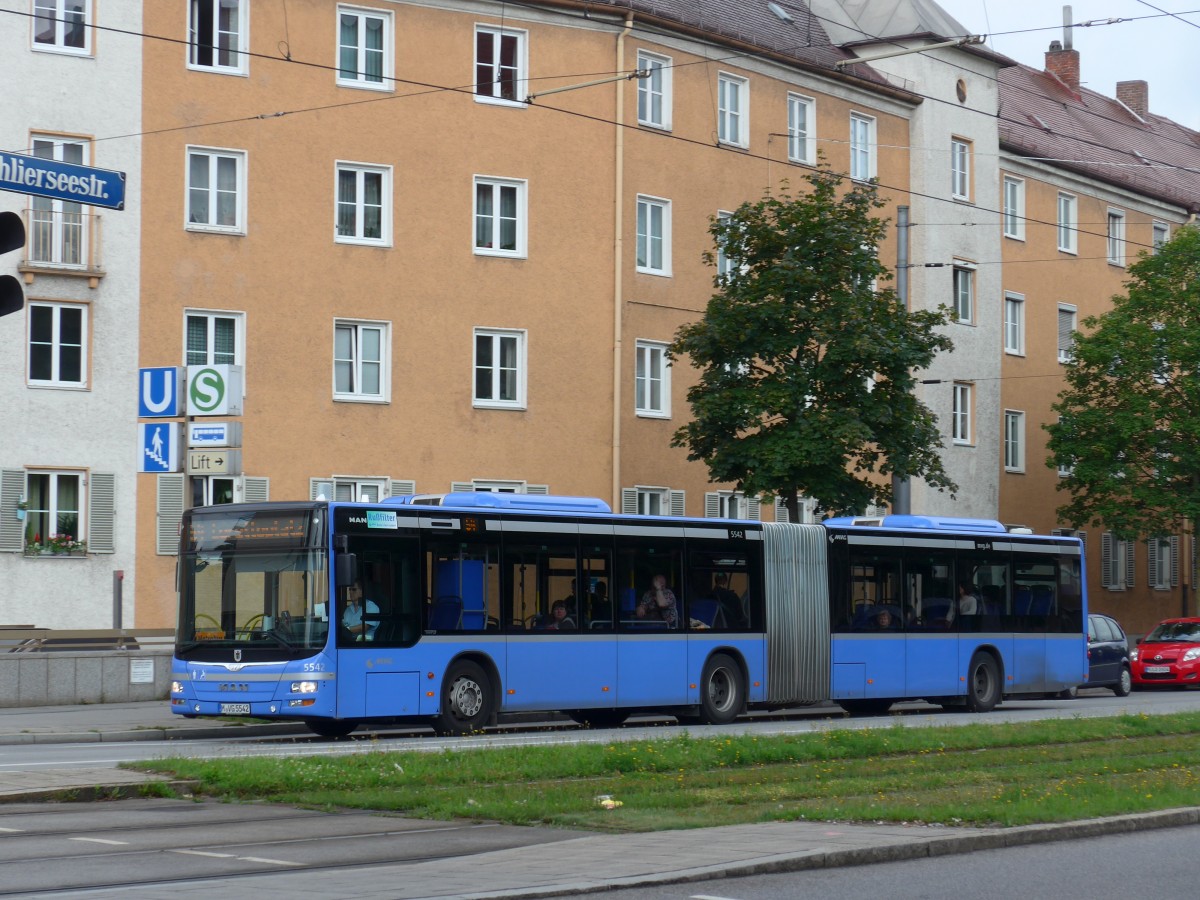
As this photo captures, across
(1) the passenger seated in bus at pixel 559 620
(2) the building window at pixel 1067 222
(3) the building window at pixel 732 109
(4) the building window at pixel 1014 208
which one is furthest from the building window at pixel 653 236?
(2) the building window at pixel 1067 222

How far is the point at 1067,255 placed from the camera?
53.6m

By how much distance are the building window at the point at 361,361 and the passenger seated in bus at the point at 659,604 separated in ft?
40.4

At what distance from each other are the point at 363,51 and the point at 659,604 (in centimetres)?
1562

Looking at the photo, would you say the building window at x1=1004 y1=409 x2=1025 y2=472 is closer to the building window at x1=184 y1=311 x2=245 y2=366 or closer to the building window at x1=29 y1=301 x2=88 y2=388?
the building window at x1=184 y1=311 x2=245 y2=366

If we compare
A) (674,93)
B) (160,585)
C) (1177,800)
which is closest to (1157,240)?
(674,93)

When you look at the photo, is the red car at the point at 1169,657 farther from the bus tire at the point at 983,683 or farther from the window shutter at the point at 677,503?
the bus tire at the point at 983,683

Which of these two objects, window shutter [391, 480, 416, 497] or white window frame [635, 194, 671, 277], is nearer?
window shutter [391, 480, 416, 497]

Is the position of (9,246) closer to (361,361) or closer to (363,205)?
(361,361)

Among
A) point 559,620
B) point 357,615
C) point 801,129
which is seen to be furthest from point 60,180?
point 801,129

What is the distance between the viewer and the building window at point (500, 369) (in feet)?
121

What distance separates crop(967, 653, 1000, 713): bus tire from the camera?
28.8 meters

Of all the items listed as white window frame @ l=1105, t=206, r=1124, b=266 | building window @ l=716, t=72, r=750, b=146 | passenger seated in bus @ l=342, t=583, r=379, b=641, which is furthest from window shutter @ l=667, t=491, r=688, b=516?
white window frame @ l=1105, t=206, r=1124, b=266

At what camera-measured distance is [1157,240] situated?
5741cm

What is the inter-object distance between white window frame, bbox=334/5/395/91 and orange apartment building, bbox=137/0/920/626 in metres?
0.05
